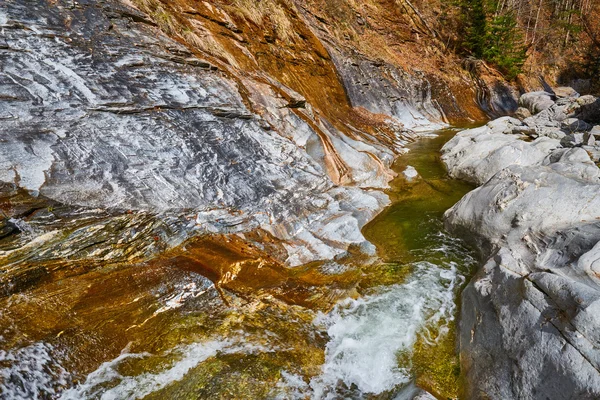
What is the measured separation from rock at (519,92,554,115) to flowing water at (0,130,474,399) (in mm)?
22619

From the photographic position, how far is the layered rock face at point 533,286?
3406mm

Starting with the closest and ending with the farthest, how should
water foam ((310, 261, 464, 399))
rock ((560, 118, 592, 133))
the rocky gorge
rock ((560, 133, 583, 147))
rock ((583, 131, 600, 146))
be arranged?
the rocky gorge, water foam ((310, 261, 464, 399)), rock ((583, 131, 600, 146)), rock ((560, 133, 583, 147)), rock ((560, 118, 592, 133))

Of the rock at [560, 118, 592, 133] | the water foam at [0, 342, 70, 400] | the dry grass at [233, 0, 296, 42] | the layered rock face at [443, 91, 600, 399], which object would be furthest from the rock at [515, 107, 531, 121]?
the water foam at [0, 342, 70, 400]

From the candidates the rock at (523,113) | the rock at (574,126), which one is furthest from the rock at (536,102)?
the rock at (574,126)

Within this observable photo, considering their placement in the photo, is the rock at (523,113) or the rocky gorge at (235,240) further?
the rock at (523,113)

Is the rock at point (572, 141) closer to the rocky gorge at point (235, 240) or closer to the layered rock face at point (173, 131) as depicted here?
the rocky gorge at point (235, 240)

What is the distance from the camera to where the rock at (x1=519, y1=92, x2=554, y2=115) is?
886 inches

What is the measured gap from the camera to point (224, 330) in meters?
4.56

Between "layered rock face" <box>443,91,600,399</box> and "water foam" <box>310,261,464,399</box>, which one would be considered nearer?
"layered rock face" <box>443,91,600,399</box>

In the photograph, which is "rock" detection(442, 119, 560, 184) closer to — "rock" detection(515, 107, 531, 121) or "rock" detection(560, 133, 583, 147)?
"rock" detection(560, 133, 583, 147)

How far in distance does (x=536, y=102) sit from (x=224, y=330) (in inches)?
1089

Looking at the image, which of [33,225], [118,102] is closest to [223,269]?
[33,225]

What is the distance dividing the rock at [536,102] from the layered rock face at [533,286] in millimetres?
18024

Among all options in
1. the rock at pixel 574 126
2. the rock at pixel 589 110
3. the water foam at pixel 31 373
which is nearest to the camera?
the water foam at pixel 31 373
